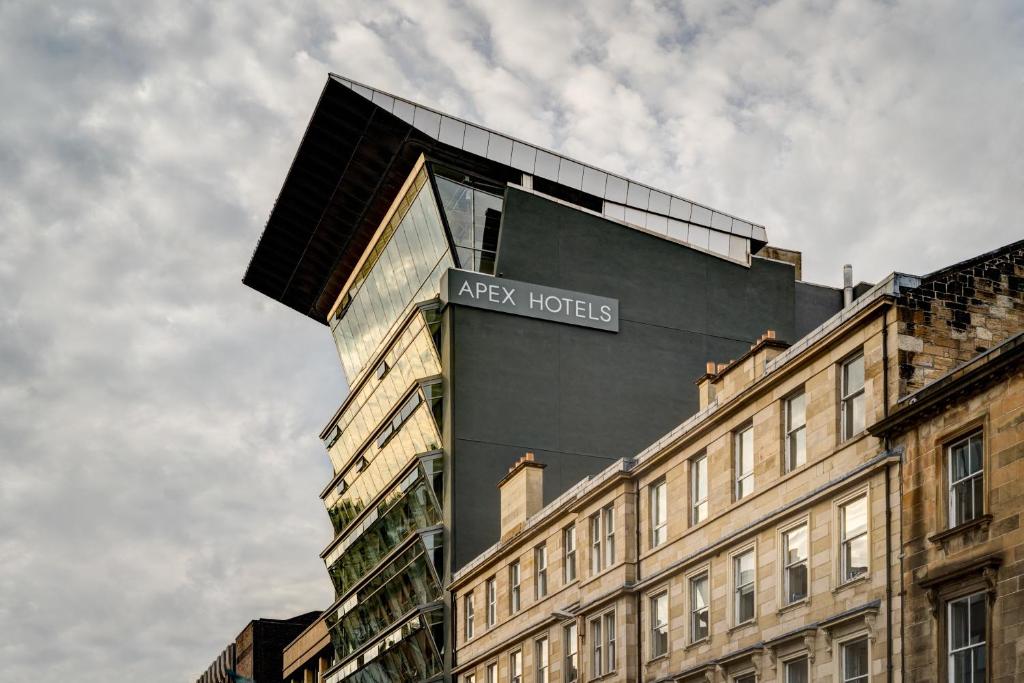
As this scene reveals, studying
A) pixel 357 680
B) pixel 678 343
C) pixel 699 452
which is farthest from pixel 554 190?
pixel 699 452

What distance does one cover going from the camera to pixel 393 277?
9144cm

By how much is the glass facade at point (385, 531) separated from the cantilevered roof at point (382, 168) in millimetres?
18182

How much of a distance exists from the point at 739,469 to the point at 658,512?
6.32 m

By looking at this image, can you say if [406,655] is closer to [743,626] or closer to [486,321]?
[486,321]

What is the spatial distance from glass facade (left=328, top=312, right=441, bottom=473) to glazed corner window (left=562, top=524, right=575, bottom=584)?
22231 mm

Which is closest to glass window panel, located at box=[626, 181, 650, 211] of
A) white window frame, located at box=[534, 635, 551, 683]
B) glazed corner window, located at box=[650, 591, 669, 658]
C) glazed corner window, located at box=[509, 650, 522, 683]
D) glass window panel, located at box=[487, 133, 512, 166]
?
glass window panel, located at box=[487, 133, 512, 166]

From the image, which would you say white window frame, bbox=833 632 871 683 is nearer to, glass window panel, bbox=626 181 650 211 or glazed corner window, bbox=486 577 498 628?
glazed corner window, bbox=486 577 498 628

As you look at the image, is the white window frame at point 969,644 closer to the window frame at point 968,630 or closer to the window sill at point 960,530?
the window frame at point 968,630

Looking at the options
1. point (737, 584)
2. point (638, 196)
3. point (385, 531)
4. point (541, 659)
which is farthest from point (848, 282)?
point (737, 584)

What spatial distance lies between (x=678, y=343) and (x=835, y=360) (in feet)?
139

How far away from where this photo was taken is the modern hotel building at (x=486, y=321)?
7875 centimetres

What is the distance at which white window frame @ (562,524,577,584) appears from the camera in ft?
192

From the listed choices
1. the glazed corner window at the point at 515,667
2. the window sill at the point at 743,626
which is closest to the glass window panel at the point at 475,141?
the glazed corner window at the point at 515,667

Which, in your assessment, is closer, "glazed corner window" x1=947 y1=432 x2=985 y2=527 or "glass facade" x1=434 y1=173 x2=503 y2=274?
"glazed corner window" x1=947 y1=432 x2=985 y2=527
